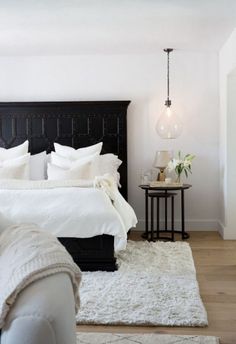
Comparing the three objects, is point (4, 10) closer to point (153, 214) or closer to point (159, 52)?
point (159, 52)

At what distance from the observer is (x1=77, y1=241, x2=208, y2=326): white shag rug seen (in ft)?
9.48

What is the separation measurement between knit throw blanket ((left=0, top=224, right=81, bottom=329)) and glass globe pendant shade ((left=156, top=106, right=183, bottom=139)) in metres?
3.89

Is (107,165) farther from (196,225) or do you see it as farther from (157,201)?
(196,225)

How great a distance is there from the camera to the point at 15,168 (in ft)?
17.5

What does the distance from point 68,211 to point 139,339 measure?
1593mm

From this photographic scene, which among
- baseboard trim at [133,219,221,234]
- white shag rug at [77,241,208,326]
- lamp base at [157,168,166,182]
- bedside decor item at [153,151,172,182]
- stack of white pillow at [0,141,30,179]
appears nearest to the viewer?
white shag rug at [77,241,208,326]

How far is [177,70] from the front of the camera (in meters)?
5.80

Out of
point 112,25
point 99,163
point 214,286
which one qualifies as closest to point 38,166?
point 99,163

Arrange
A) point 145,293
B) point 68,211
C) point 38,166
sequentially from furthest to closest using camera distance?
1. point 38,166
2. point 68,211
3. point 145,293

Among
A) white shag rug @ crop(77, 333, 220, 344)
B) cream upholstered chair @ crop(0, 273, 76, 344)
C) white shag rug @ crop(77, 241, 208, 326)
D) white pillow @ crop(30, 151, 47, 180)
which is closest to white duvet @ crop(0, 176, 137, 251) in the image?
white shag rug @ crop(77, 241, 208, 326)

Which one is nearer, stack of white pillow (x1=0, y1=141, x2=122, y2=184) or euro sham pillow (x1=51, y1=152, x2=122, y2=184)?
stack of white pillow (x1=0, y1=141, x2=122, y2=184)

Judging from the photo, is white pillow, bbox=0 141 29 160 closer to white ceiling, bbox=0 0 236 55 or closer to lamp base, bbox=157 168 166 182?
white ceiling, bbox=0 0 236 55

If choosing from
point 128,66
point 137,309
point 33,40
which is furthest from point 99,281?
point 128,66

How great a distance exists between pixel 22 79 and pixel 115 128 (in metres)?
1.46
